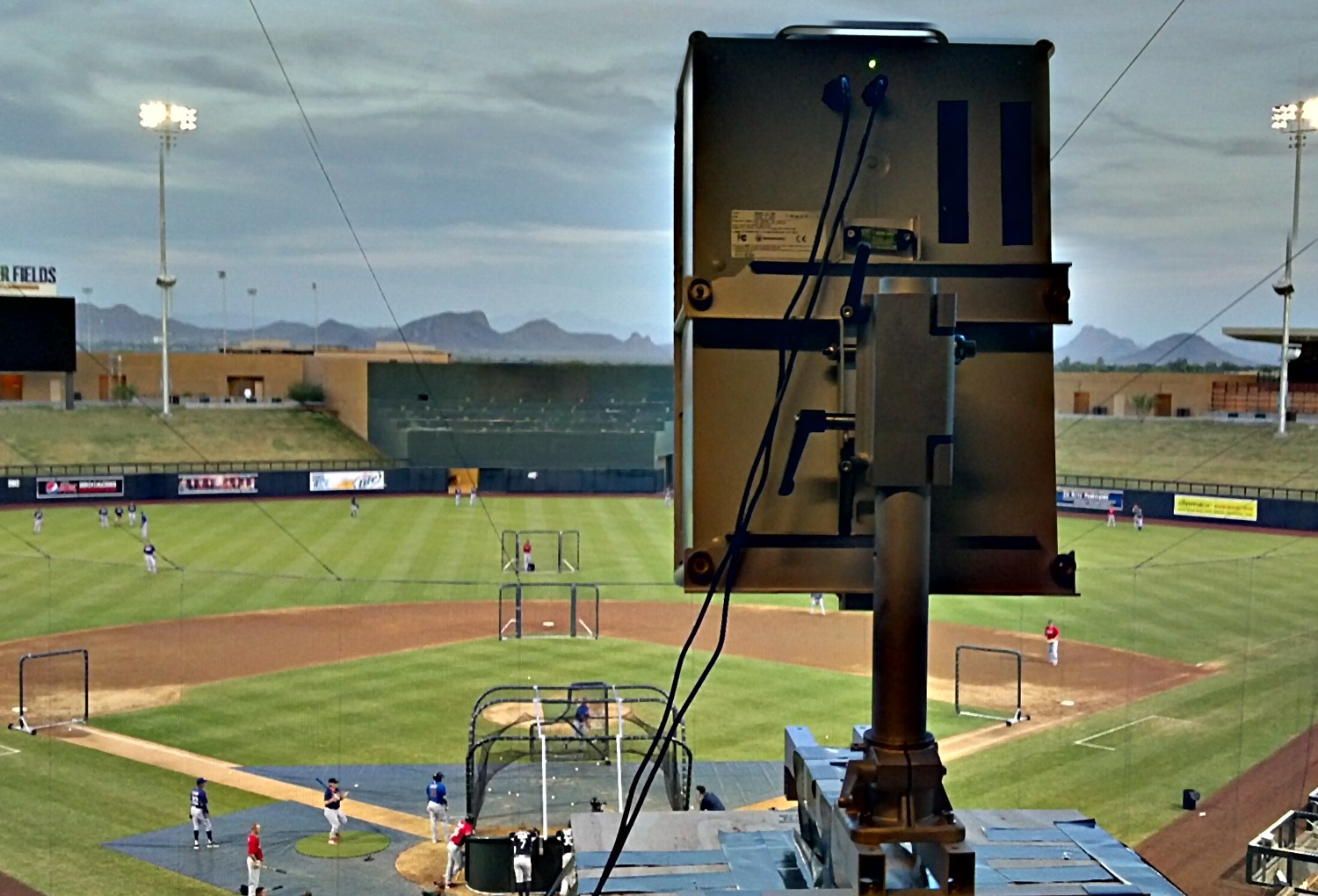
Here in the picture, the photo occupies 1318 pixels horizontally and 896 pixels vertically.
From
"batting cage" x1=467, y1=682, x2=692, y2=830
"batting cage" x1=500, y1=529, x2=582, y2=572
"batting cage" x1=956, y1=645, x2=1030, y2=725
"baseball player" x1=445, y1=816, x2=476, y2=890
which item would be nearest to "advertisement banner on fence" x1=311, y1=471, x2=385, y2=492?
"batting cage" x1=500, y1=529, x2=582, y2=572

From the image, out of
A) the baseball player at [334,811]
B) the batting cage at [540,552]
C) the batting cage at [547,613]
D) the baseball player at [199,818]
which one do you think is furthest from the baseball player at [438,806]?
the batting cage at [540,552]

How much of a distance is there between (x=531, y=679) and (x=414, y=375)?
4270 cm

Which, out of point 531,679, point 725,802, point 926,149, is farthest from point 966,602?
point 926,149

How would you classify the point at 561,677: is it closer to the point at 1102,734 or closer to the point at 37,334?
the point at 1102,734

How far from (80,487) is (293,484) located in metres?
7.87

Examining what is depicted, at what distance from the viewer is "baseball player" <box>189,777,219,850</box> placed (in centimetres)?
1444

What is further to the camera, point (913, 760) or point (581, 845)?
point (581, 845)

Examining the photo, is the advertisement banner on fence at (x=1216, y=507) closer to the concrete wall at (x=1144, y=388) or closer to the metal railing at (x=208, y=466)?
the concrete wall at (x=1144, y=388)

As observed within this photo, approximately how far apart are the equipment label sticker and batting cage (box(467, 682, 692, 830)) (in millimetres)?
11518

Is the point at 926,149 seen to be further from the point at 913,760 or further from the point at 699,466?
the point at 913,760

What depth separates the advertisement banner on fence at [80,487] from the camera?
43.8m

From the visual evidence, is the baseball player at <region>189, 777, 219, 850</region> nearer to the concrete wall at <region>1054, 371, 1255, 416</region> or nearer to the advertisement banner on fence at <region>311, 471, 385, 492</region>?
the advertisement banner on fence at <region>311, 471, 385, 492</region>

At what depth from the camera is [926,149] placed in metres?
2.47

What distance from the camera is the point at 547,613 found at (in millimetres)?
25859
